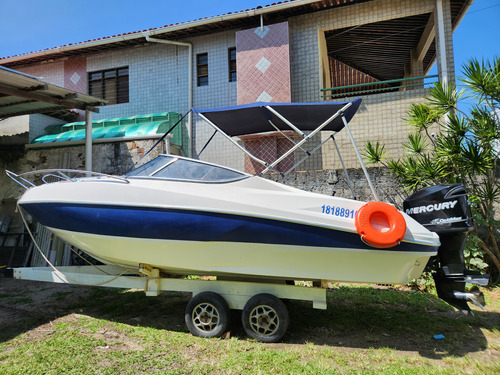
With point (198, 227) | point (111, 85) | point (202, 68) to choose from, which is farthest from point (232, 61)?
point (198, 227)

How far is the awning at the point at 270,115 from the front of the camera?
4016mm

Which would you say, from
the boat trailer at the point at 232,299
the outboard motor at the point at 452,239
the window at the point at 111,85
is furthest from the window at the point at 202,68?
the outboard motor at the point at 452,239

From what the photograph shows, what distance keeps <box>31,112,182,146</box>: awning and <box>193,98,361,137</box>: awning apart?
3845 mm

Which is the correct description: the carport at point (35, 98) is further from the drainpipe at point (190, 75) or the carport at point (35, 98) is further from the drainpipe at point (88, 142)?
the drainpipe at point (190, 75)

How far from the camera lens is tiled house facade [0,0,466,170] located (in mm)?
7508

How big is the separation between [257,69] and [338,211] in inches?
237

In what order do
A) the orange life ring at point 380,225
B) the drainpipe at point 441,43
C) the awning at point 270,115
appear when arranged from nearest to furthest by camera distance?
1. the orange life ring at point 380,225
2. the awning at point 270,115
3. the drainpipe at point 441,43

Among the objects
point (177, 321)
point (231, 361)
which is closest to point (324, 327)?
point (231, 361)

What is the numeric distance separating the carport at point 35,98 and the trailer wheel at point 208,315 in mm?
4909

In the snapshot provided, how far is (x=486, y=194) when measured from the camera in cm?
500

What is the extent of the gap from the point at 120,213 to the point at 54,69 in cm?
945

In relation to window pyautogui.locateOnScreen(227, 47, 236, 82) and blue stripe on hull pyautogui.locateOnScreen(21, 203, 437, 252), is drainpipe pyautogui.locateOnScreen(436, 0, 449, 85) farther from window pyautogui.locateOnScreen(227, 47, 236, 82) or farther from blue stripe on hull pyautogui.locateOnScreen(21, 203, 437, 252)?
blue stripe on hull pyautogui.locateOnScreen(21, 203, 437, 252)

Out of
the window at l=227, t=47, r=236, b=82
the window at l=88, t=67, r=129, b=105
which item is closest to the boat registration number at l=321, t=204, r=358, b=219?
the window at l=227, t=47, r=236, b=82

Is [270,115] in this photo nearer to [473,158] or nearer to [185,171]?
[185,171]
